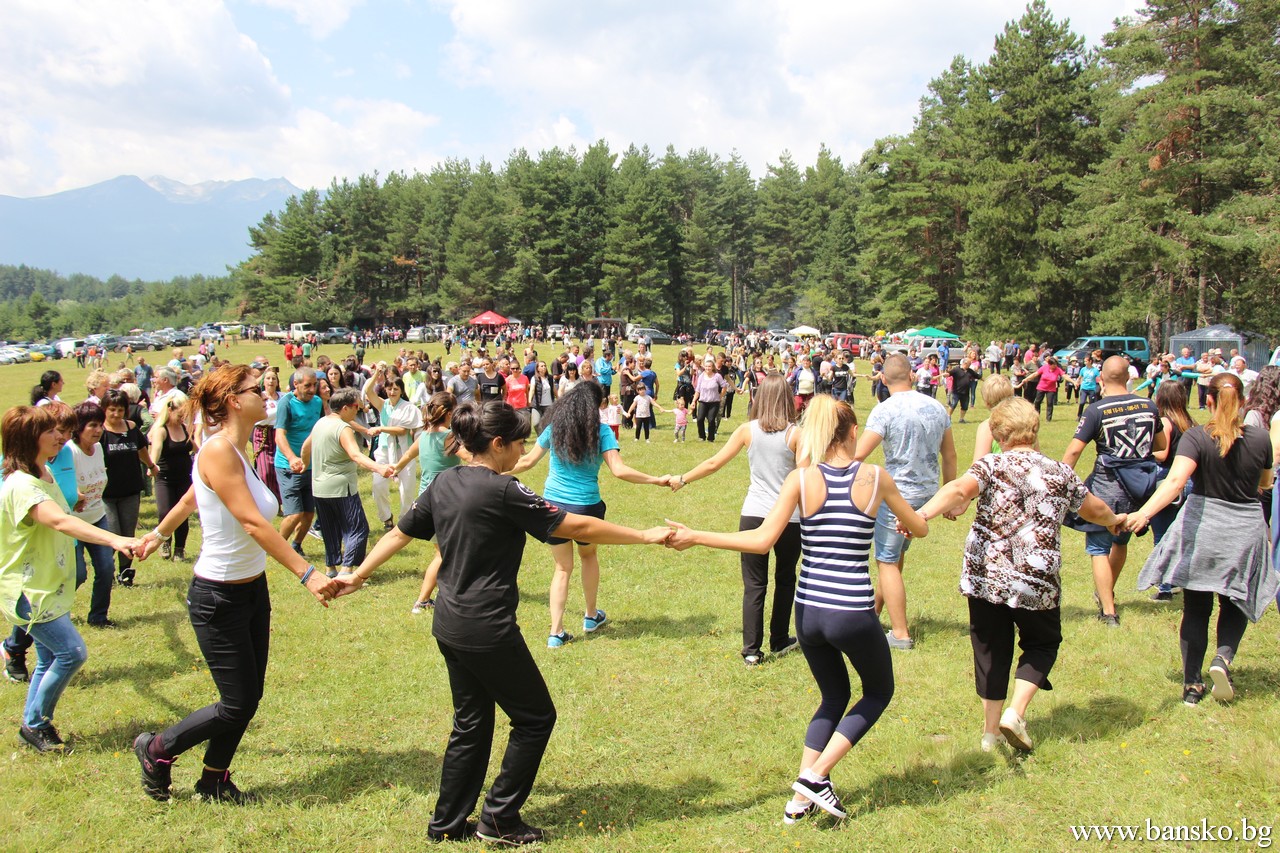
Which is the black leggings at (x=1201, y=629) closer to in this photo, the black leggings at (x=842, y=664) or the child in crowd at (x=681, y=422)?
the black leggings at (x=842, y=664)

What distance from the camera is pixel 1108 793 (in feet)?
12.7

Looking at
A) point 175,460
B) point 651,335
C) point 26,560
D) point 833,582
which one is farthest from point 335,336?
point 833,582

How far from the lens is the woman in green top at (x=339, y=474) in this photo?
23.3ft

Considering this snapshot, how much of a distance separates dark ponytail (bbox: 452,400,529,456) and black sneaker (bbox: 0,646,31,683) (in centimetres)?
433

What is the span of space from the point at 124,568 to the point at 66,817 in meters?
4.49

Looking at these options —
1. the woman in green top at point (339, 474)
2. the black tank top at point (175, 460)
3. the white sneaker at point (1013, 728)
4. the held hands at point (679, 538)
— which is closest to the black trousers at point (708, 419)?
the woman in green top at point (339, 474)

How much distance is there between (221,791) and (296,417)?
15.4 feet

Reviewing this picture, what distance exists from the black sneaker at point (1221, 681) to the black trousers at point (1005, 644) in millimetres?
1324

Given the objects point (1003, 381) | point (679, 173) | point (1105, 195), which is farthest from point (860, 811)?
point (679, 173)

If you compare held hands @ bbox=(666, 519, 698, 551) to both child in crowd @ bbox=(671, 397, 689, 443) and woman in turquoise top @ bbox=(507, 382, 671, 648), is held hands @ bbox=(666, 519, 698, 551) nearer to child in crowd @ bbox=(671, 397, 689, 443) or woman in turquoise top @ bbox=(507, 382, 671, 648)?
woman in turquoise top @ bbox=(507, 382, 671, 648)

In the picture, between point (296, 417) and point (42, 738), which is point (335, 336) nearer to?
point (296, 417)

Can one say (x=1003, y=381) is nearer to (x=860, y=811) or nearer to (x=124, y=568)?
(x=860, y=811)

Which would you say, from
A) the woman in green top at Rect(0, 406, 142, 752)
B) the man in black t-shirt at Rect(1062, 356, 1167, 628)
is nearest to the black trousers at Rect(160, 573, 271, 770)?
the woman in green top at Rect(0, 406, 142, 752)

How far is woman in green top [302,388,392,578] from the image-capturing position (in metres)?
7.11
